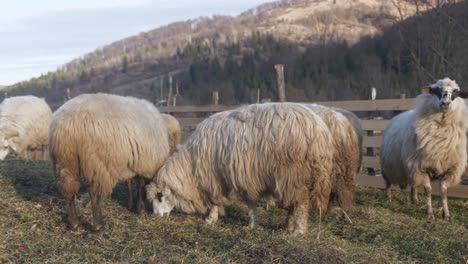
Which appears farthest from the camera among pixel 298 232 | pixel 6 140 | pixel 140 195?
pixel 6 140

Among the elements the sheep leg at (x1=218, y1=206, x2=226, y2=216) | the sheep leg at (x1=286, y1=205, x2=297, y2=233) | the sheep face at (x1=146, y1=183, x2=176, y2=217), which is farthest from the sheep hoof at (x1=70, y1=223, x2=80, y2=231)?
the sheep leg at (x1=286, y1=205, x2=297, y2=233)

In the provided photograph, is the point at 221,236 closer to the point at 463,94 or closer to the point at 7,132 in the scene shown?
the point at 463,94

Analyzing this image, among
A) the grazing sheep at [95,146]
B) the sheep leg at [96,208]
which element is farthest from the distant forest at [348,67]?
the sheep leg at [96,208]

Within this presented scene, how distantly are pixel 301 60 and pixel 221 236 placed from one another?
51131mm

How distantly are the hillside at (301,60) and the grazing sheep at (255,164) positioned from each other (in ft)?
17.8

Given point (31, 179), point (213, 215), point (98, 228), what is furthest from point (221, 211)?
point (31, 179)

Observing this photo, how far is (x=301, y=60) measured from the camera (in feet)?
184

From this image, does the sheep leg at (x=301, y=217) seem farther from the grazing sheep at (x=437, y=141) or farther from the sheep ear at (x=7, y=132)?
the sheep ear at (x=7, y=132)

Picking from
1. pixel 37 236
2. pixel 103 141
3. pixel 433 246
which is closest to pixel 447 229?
pixel 433 246

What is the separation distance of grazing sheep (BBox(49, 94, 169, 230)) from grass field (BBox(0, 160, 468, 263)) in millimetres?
539

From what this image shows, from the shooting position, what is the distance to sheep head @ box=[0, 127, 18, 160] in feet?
42.3

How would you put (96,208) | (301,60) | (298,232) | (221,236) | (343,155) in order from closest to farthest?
(298,232), (221,236), (96,208), (343,155), (301,60)

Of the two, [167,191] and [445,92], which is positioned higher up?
[445,92]

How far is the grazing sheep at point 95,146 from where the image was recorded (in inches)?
251
